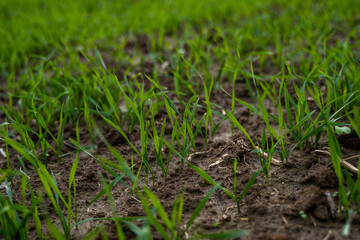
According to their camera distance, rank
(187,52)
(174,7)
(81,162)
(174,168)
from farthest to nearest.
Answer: (174,7) → (187,52) → (81,162) → (174,168)

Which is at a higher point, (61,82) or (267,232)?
(61,82)

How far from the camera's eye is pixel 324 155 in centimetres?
158

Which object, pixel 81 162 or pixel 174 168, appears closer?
pixel 174 168

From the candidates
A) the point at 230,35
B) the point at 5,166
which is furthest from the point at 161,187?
the point at 230,35

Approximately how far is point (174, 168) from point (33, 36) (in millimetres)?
2738

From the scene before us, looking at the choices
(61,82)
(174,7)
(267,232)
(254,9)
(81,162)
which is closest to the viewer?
(267,232)

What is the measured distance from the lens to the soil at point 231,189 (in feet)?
4.04

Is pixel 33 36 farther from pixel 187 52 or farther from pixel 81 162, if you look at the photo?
pixel 81 162

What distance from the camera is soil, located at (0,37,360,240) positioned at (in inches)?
48.5

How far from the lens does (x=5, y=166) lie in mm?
1869

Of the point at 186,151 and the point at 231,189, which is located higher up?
the point at 186,151

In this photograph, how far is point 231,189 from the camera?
4.91 feet

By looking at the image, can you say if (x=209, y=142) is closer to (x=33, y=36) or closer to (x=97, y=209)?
(x=97, y=209)

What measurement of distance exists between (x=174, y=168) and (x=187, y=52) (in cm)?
162
